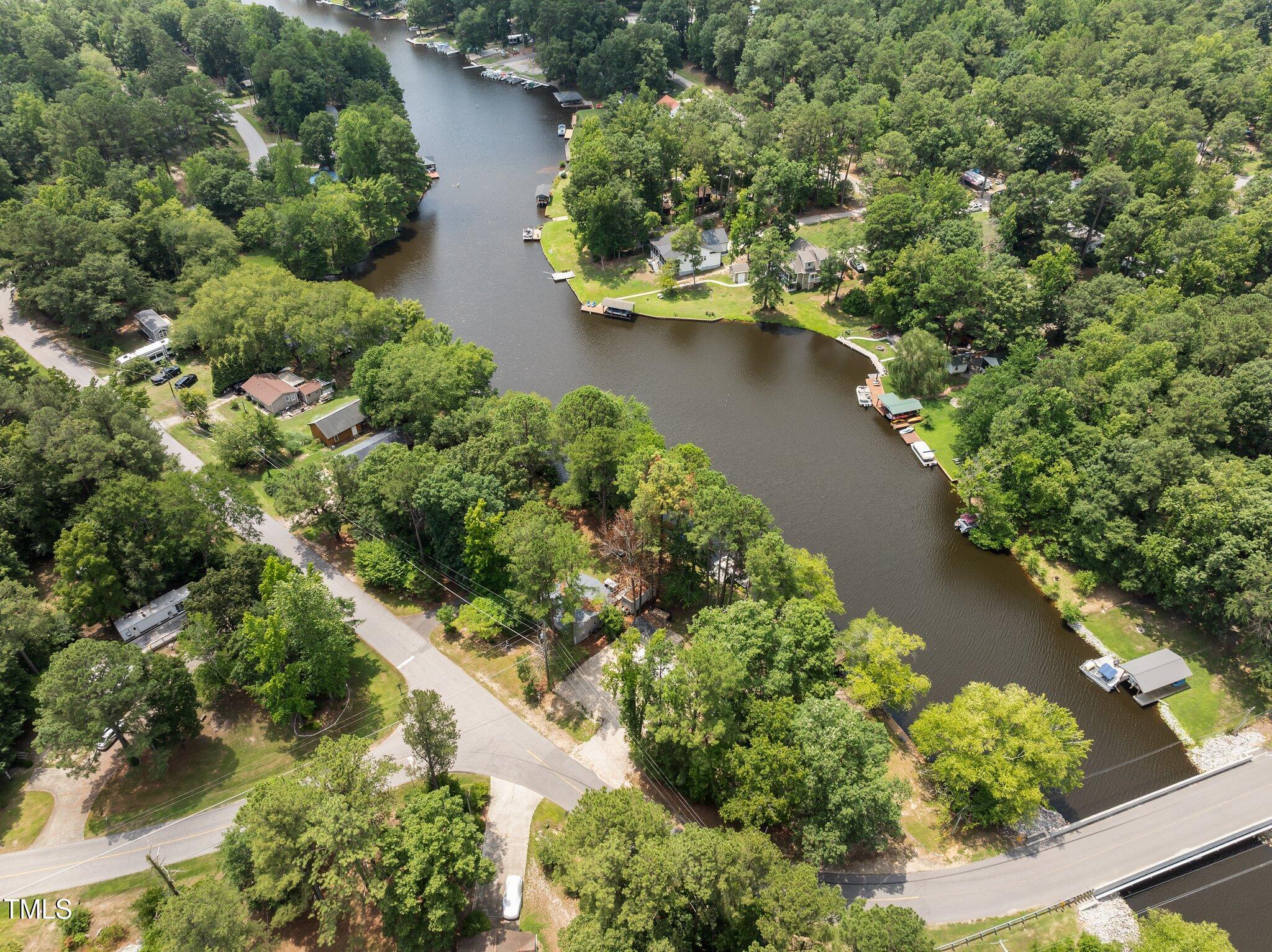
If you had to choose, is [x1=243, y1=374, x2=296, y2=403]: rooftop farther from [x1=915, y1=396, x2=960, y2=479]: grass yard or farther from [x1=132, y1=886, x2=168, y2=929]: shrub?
[x1=915, y1=396, x2=960, y2=479]: grass yard

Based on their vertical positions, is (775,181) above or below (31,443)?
above

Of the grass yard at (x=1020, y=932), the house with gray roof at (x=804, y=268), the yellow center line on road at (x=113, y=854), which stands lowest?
the yellow center line on road at (x=113, y=854)

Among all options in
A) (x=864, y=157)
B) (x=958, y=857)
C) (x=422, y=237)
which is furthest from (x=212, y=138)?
(x=958, y=857)

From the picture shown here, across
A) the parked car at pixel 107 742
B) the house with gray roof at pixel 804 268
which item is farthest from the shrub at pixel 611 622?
the house with gray roof at pixel 804 268

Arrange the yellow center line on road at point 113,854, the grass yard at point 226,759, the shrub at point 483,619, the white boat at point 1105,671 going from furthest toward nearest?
Result: the shrub at point 483,619 < the white boat at point 1105,671 < the grass yard at point 226,759 < the yellow center line on road at point 113,854

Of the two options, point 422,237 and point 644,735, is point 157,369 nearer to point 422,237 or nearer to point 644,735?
point 422,237

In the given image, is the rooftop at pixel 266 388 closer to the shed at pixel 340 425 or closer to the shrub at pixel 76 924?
the shed at pixel 340 425
